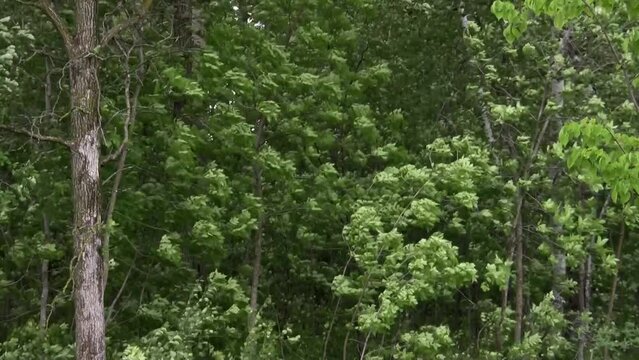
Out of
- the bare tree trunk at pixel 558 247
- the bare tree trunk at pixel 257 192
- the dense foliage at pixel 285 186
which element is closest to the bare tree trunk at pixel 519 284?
the dense foliage at pixel 285 186

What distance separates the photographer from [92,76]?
401 inches

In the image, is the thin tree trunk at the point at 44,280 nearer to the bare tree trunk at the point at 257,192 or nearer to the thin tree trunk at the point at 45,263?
the thin tree trunk at the point at 45,263

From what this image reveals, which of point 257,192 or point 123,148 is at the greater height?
point 257,192

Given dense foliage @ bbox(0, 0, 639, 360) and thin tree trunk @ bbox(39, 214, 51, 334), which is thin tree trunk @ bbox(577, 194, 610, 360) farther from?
thin tree trunk @ bbox(39, 214, 51, 334)

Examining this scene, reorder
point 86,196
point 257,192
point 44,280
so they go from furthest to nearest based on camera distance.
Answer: point 44,280 < point 257,192 < point 86,196

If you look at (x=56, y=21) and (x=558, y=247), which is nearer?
(x=56, y=21)

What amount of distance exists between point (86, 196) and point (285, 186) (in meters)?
4.28

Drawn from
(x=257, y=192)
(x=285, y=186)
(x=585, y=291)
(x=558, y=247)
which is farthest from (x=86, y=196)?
(x=585, y=291)

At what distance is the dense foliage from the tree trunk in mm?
55

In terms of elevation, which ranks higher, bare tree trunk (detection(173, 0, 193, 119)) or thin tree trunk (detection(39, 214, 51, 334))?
bare tree trunk (detection(173, 0, 193, 119))

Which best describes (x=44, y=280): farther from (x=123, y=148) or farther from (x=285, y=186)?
(x=285, y=186)

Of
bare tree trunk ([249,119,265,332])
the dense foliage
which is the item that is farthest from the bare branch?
bare tree trunk ([249,119,265,332])

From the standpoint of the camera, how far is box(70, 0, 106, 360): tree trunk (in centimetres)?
983

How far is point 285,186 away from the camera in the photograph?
44.0ft
